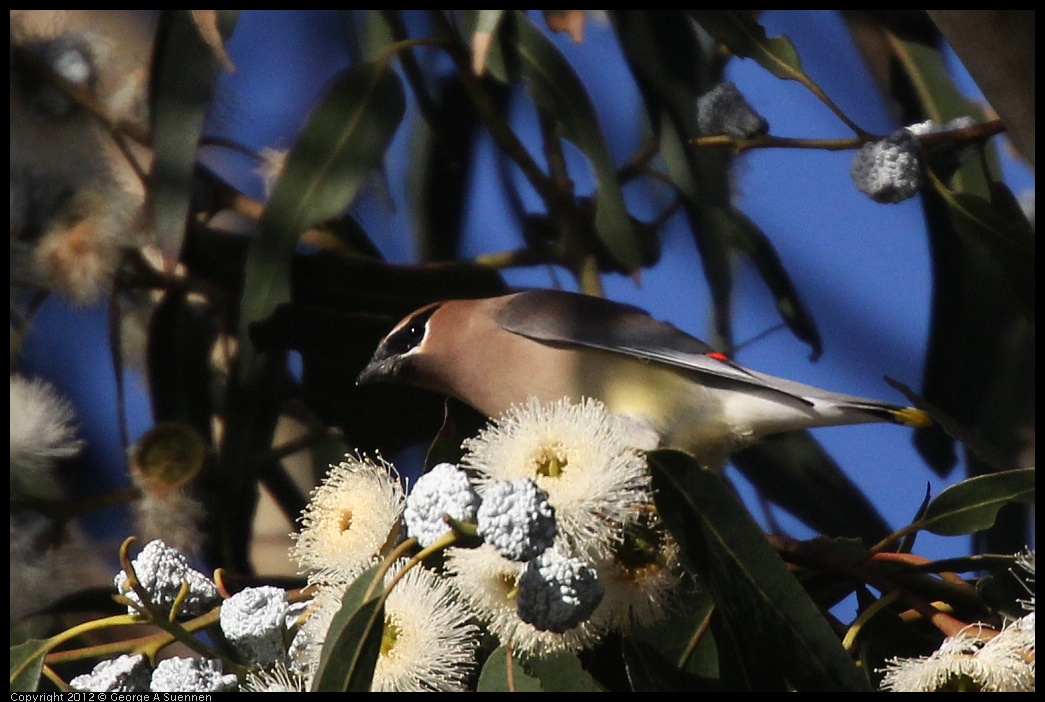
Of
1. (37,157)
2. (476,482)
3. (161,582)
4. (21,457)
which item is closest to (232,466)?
(21,457)

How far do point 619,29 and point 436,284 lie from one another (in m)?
Result: 0.60

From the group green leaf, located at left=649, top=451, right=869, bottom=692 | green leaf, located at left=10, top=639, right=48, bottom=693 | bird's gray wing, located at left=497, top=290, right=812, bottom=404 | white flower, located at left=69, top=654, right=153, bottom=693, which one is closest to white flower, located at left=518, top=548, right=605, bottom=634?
green leaf, located at left=649, top=451, right=869, bottom=692

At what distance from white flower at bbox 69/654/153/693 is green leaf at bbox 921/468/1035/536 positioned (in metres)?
0.75

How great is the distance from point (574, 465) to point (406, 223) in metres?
1.25

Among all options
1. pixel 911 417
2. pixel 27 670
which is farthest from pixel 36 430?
pixel 911 417

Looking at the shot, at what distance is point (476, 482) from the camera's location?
1.00m

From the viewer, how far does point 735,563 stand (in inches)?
40.6

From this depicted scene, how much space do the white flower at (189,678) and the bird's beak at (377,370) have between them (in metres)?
0.74

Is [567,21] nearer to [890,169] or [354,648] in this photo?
[890,169]

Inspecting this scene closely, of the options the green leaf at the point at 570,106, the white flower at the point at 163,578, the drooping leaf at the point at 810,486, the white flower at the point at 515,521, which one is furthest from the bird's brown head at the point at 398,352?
the white flower at the point at 515,521

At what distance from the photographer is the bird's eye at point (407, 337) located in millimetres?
1777

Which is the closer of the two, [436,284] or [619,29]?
[436,284]

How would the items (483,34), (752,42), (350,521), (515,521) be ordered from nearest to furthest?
(515,521), (350,521), (752,42), (483,34)
